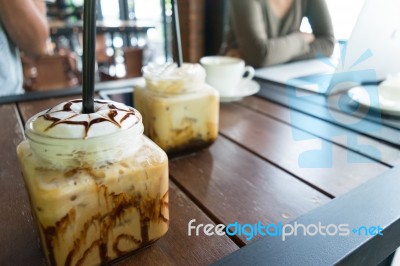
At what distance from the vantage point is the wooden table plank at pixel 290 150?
0.48 metres

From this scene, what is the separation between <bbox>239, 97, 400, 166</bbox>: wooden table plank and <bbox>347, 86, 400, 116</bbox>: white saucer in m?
0.13

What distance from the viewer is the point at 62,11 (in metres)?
4.61

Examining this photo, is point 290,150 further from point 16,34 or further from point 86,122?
point 16,34

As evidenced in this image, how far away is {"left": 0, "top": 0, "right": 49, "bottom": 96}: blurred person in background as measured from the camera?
3.08ft

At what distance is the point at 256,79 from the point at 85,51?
767mm

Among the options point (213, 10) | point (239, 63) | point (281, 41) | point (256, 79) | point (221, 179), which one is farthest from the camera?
point (213, 10)

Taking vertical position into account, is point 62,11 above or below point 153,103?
above

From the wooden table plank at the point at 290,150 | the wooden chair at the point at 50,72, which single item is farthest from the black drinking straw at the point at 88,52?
the wooden chair at the point at 50,72

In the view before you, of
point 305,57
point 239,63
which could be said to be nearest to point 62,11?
point 305,57

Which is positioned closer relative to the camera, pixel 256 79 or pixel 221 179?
pixel 221 179

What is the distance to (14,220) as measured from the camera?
381 millimetres

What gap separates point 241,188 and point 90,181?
232mm

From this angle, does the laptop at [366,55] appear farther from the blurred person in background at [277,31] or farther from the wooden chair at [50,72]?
the wooden chair at [50,72]

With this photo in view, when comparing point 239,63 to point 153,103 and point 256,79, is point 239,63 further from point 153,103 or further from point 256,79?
point 153,103
